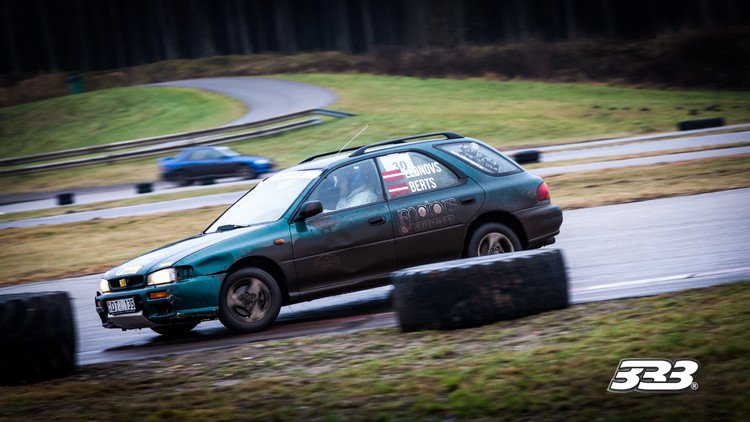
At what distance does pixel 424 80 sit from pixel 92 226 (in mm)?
34948

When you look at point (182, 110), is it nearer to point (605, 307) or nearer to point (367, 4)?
point (367, 4)

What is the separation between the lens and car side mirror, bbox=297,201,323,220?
7.66 meters

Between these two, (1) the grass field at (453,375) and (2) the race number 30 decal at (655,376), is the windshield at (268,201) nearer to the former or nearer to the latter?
(1) the grass field at (453,375)

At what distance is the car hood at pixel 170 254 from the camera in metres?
7.32

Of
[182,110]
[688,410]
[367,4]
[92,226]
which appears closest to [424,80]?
[182,110]

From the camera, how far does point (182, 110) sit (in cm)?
4772

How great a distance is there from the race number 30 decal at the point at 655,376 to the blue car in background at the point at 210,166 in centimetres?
2308

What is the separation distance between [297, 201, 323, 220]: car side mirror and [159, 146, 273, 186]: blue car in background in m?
19.6

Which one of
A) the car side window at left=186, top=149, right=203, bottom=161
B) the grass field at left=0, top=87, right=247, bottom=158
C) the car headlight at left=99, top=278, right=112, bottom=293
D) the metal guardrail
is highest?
the grass field at left=0, top=87, right=247, bottom=158

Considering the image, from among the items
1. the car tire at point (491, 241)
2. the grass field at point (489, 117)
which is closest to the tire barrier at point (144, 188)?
the grass field at point (489, 117)

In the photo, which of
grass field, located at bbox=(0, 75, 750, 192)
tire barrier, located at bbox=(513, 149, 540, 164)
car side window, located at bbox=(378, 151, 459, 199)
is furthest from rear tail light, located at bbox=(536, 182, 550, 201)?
grass field, located at bbox=(0, 75, 750, 192)

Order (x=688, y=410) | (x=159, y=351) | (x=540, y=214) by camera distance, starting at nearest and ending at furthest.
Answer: (x=688, y=410) < (x=159, y=351) < (x=540, y=214)

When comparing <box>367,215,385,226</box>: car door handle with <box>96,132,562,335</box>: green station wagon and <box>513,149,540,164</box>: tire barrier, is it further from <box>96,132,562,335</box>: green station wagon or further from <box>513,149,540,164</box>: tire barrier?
<box>513,149,540,164</box>: tire barrier

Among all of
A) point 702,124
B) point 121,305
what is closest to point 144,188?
point 702,124
